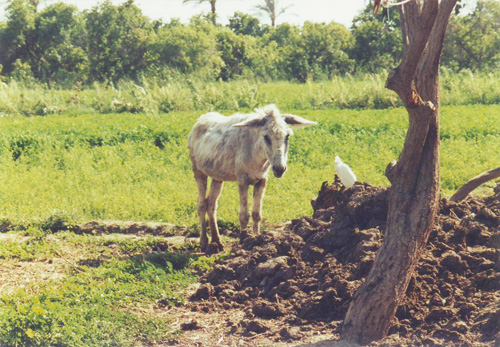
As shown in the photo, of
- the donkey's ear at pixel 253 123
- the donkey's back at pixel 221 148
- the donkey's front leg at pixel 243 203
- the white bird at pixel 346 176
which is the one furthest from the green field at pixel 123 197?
the donkey's ear at pixel 253 123

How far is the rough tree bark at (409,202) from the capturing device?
17.3 feet

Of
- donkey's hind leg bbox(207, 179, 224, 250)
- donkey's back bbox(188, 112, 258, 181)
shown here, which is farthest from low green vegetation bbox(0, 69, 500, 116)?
donkey's hind leg bbox(207, 179, 224, 250)

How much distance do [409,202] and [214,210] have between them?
4.23 metres

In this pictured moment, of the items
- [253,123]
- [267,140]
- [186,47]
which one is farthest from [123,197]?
[186,47]

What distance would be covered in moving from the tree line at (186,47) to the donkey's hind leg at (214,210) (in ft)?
67.8

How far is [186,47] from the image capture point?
106 ft

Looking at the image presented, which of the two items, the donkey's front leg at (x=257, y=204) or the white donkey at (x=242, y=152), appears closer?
the white donkey at (x=242, y=152)

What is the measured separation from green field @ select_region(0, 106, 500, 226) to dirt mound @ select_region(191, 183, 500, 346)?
2.68 m

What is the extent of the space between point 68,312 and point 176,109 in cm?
1742

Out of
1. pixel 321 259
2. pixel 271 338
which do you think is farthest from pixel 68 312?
pixel 321 259

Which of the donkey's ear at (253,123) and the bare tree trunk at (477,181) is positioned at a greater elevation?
the donkey's ear at (253,123)

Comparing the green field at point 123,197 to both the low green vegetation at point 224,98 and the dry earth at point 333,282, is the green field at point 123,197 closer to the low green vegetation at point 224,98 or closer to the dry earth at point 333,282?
the dry earth at point 333,282

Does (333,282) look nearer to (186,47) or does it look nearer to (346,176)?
(346,176)

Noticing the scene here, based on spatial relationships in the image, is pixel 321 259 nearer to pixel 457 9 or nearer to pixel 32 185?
pixel 457 9
